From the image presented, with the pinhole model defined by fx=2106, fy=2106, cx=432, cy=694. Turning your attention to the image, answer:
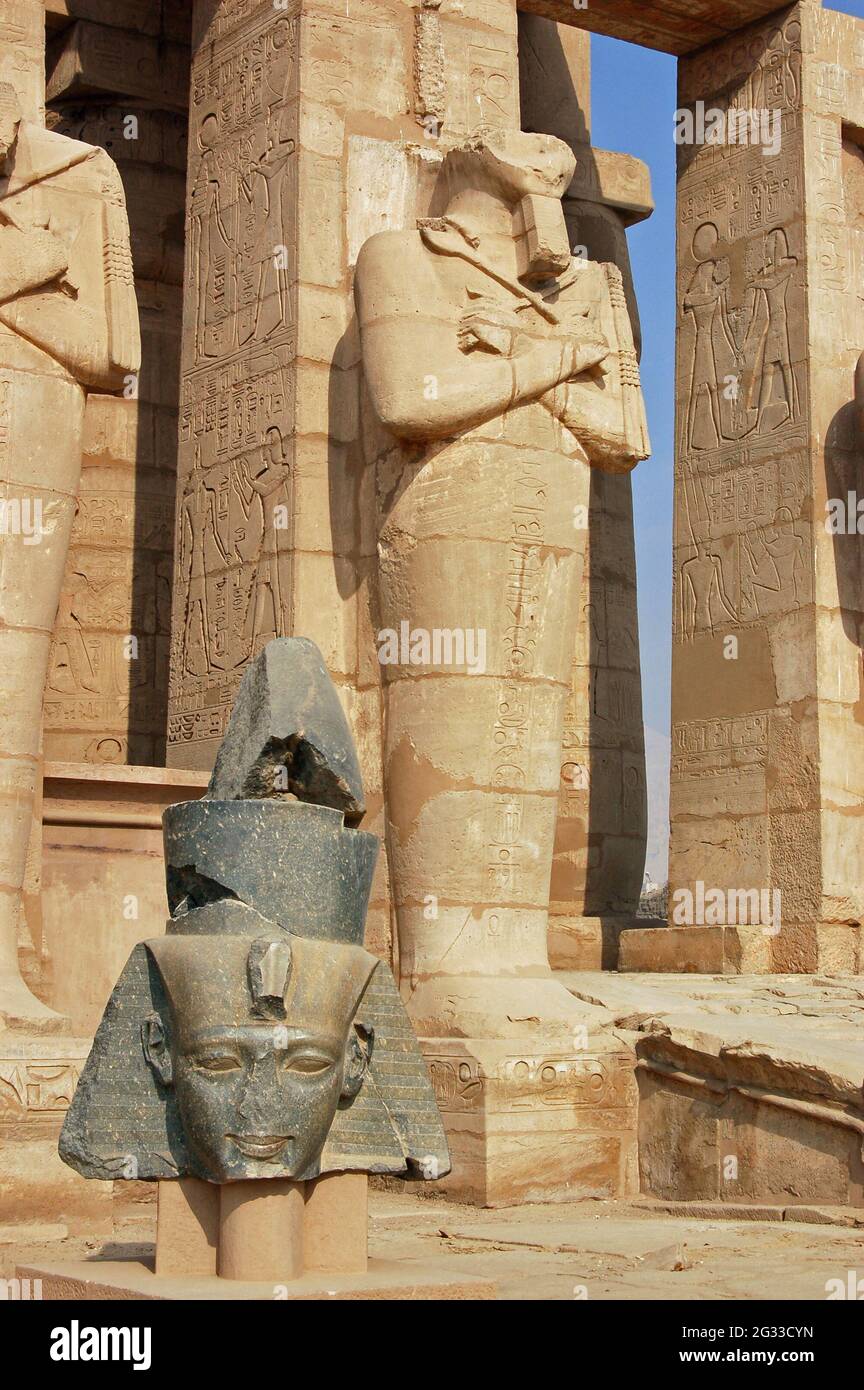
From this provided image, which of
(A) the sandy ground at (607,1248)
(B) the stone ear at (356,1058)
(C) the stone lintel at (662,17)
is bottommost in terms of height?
(A) the sandy ground at (607,1248)

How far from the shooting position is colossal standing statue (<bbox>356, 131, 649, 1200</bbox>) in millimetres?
8273

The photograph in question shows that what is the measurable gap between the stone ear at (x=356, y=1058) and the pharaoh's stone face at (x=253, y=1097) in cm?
18

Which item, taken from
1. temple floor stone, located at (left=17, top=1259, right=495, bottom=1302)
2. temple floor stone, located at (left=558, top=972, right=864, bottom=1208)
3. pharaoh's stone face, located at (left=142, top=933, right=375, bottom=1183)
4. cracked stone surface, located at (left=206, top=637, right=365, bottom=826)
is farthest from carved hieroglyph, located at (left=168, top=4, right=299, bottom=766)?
temple floor stone, located at (left=17, top=1259, right=495, bottom=1302)

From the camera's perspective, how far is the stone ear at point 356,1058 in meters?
5.25

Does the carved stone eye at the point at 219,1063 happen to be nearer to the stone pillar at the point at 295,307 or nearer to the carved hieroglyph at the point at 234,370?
the stone pillar at the point at 295,307

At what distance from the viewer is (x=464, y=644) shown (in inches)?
329

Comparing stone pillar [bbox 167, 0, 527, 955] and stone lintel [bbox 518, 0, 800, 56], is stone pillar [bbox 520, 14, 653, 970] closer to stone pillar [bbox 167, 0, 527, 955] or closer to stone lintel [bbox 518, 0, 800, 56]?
stone lintel [bbox 518, 0, 800, 56]

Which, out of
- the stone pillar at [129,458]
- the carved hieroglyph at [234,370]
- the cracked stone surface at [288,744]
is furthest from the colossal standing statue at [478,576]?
the stone pillar at [129,458]

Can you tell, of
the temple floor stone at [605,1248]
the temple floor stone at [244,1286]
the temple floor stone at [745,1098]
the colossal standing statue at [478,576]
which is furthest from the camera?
the colossal standing statue at [478,576]

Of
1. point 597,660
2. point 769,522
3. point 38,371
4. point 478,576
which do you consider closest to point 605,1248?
point 478,576

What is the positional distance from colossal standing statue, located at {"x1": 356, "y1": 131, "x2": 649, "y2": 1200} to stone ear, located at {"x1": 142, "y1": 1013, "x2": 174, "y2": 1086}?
9.59 feet

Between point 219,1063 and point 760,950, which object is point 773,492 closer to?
point 760,950

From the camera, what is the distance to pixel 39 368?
813 centimetres

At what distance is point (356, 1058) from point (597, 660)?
735 cm
